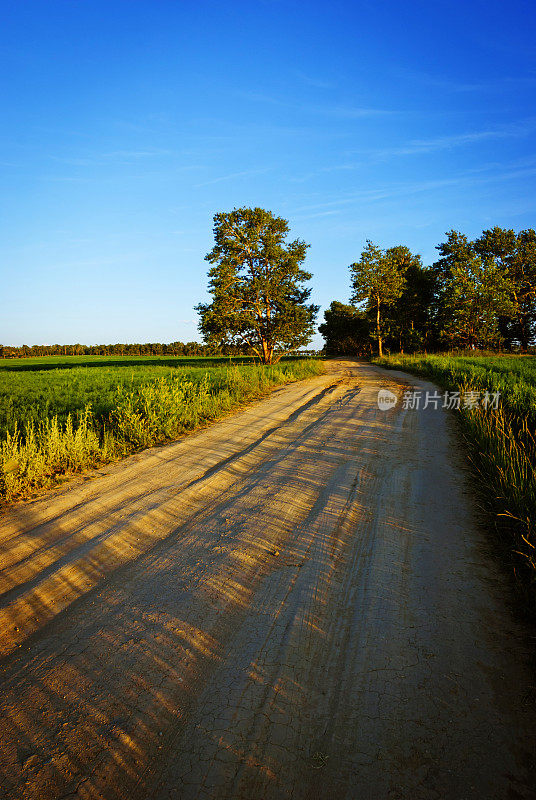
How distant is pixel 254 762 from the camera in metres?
1.69

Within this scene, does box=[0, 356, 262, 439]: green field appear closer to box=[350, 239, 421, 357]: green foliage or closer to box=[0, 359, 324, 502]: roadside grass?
box=[0, 359, 324, 502]: roadside grass

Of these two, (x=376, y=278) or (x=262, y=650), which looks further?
(x=376, y=278)

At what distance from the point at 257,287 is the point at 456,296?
72.2 ft

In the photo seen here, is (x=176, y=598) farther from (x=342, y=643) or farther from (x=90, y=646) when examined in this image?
(x=342, y=643)

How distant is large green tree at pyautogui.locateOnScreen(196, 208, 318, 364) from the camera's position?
26.5 metres

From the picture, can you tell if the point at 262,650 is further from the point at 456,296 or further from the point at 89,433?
the point at 456,296

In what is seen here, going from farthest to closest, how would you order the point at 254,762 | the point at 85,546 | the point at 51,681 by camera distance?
the point at 85,546 < the point at 51,681 < the point at 254,762

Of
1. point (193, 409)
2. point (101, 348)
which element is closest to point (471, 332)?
point (193, 409)

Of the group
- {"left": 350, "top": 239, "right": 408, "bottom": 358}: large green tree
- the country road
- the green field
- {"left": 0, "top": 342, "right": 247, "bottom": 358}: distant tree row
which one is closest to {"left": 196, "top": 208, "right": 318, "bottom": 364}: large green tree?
the green field

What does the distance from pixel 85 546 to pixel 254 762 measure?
246cm

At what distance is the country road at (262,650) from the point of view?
166cm

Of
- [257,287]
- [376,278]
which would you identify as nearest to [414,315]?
[376,278]

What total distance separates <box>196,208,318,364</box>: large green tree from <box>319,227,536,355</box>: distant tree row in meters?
15.8

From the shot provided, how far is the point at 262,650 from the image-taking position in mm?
2291
